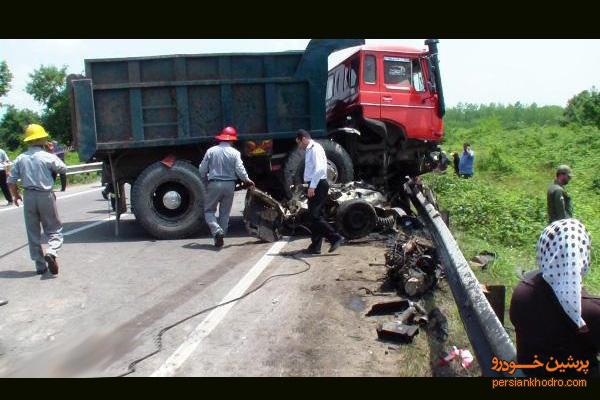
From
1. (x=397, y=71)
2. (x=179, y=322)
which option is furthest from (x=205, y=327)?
(x=397, y=71)

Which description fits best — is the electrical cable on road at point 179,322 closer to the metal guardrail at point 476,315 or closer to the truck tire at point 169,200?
the metal guardrail at point 476,315

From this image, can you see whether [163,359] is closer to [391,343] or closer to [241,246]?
[391,343]

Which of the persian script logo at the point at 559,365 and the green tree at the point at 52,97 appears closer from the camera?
the persian script logo at the point at 559,365

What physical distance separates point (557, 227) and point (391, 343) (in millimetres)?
2350

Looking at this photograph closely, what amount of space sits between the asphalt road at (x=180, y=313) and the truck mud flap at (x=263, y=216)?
9.0 inches

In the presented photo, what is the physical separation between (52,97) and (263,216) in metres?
38.9

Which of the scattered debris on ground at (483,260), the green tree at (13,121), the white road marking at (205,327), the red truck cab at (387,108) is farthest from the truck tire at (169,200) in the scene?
the green tree at (13,121)

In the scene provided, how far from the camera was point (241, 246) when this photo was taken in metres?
9.79

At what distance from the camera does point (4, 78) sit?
40.1m

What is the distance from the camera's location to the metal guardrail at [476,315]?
399 centimetres

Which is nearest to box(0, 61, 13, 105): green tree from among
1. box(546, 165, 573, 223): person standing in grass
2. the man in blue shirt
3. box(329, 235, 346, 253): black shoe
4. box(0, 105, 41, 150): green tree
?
box(0, 105, 41, 150): green tree

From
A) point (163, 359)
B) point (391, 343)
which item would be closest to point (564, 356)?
point (391, 343)

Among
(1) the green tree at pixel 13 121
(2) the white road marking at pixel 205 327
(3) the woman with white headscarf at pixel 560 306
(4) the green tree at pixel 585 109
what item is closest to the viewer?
(3) the woman with white headscarf at pixel 560 306

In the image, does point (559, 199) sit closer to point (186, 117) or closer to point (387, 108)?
point (387, 108)
